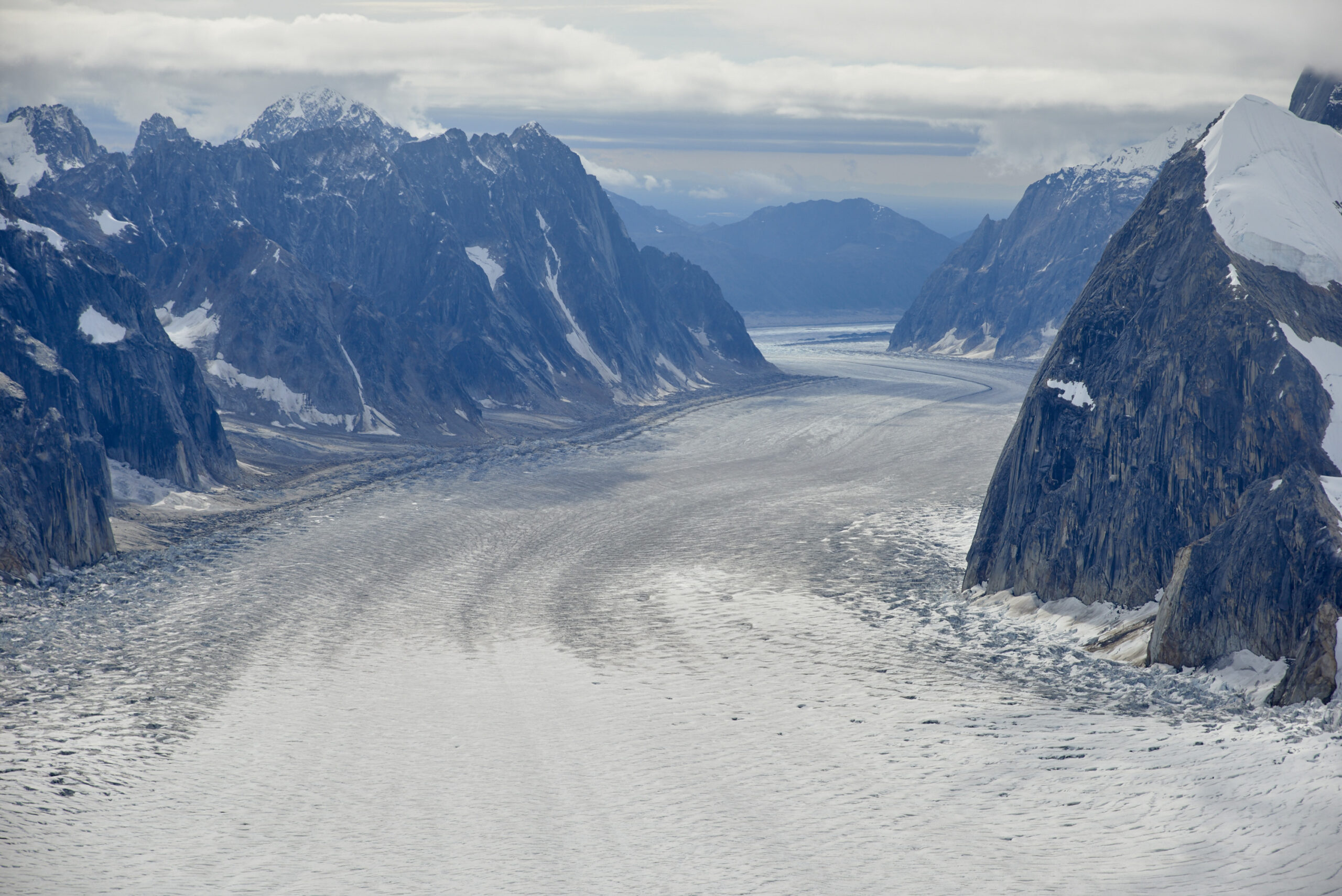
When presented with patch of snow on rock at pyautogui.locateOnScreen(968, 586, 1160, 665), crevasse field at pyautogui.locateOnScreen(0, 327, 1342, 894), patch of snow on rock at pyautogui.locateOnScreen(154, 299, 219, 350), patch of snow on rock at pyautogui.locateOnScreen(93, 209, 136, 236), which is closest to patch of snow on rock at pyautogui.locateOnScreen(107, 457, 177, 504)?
crevasse field at pyautogui.locateOnScreen(0, 327, 1342, 894)

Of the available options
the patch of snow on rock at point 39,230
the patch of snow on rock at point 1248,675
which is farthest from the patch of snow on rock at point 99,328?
the patch of snow on rock at point 1248,675

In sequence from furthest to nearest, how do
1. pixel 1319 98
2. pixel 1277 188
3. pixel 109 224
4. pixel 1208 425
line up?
1. pixel 109 224
2. pixel 1319 98
3. pixel 1277 188
4. pixel 1208 425

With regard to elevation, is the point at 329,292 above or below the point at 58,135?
below

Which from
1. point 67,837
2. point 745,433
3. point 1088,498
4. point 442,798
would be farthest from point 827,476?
point 67,837

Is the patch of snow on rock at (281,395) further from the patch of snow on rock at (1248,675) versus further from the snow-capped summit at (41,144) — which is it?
the patch of snow on rock at (1248,675)

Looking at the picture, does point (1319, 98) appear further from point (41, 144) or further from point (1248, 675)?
point (41, 144)

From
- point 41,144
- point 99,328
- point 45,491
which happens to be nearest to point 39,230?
point 99,328

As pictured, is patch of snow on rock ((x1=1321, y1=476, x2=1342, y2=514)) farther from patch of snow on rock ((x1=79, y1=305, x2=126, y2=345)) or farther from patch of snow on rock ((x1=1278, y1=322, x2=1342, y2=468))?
patch of snow on rock ((x1=79, y1=305, x2=126, y2=345))
